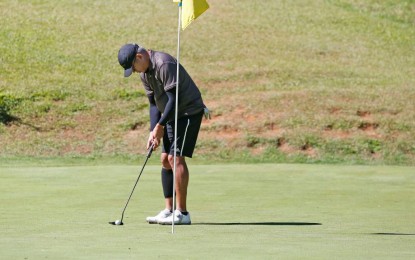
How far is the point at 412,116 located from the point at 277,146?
4050 millimetres

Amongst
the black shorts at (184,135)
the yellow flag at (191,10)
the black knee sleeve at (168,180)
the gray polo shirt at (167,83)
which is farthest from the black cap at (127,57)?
the black knee sleeve at (168,180)

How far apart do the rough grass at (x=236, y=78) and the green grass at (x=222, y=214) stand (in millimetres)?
6400

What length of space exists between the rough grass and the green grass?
6.40 meters

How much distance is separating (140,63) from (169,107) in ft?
1.58

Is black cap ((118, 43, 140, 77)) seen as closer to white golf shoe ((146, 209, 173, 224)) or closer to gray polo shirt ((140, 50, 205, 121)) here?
gray polo shirt ((140, 50, 205, 121))

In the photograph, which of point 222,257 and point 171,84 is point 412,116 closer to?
point 171,84

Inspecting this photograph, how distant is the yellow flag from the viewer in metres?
10.3

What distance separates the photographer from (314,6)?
123ft

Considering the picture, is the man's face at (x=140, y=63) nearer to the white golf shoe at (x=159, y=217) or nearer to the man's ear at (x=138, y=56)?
the man's ear at (x=138, y=56)

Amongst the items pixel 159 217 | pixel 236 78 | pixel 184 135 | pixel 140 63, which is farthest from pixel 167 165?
pixel 236 78

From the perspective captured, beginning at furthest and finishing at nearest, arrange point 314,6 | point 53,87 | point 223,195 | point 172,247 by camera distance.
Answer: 1. point 314,6
2. point 53,87
3. point 223,195
4. point 172,247

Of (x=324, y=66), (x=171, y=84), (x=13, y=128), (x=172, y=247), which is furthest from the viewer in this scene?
(x=324, y=66)

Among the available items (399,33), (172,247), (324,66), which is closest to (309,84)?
(324,66)

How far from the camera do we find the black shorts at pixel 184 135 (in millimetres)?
10445
